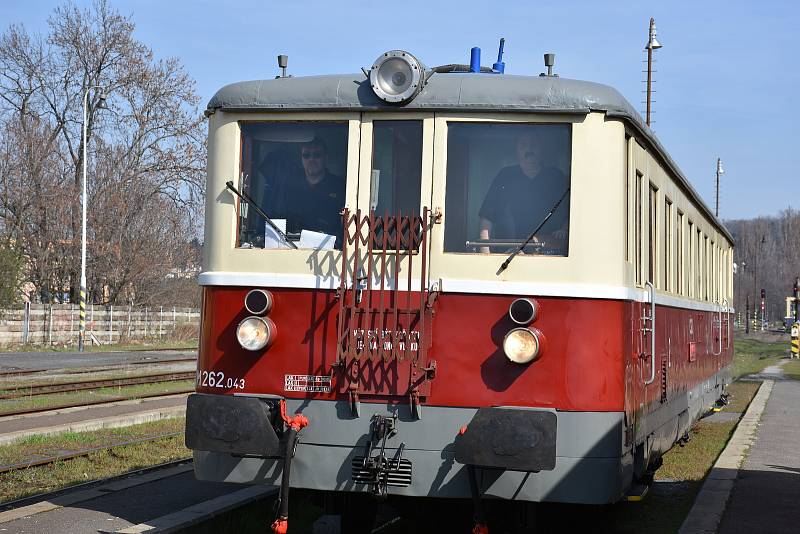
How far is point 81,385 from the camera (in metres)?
19.1

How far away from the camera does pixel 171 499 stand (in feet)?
29.2

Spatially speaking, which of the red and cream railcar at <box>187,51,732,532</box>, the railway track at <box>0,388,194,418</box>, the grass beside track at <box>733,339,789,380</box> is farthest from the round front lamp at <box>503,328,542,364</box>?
the grass beside track at <box>733,339,789,380</box>

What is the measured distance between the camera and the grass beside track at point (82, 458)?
31.9 ft

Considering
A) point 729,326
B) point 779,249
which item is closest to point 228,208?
point 729,326

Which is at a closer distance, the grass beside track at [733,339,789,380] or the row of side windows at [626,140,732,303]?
the row of side windows at [626,140,732,303]

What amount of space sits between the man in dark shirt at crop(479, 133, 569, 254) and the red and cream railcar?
0.04 feet

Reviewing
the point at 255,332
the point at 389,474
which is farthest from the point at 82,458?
the point at 389,474

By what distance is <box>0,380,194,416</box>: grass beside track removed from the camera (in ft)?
51.9

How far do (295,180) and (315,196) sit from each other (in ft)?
0.56

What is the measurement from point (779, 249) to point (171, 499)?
466 feet

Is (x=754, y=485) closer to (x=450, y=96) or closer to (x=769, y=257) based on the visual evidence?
(x=450, y=96)

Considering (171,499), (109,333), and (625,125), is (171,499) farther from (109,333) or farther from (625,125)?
(109,333)

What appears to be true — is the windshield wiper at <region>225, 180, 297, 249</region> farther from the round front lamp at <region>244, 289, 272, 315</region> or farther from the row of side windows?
the row of side windows

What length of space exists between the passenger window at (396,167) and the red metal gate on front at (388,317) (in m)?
0.15
